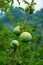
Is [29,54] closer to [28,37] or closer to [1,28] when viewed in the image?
[1,28]

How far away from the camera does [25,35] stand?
192cm

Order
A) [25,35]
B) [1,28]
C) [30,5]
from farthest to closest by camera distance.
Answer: [1,28] → [30,5] → [25,35]

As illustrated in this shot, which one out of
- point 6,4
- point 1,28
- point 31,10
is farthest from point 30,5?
point 1,28

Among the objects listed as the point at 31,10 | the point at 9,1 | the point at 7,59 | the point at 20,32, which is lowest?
the point at 7,59

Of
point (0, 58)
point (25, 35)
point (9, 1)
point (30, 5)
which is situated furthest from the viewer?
point (0, 58)

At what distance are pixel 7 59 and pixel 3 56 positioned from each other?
0.05m

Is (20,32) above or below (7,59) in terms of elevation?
above

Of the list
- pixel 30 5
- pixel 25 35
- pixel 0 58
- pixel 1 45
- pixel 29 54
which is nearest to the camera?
pixel 25 35

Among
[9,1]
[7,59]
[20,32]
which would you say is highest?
[9,1]

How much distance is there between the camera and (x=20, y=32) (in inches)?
79.6

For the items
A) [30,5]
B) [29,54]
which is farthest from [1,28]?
[30,5]

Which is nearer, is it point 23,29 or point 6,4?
point 23,29

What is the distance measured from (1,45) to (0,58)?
0.53 metres

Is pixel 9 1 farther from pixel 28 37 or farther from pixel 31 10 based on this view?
pixel 28 37
